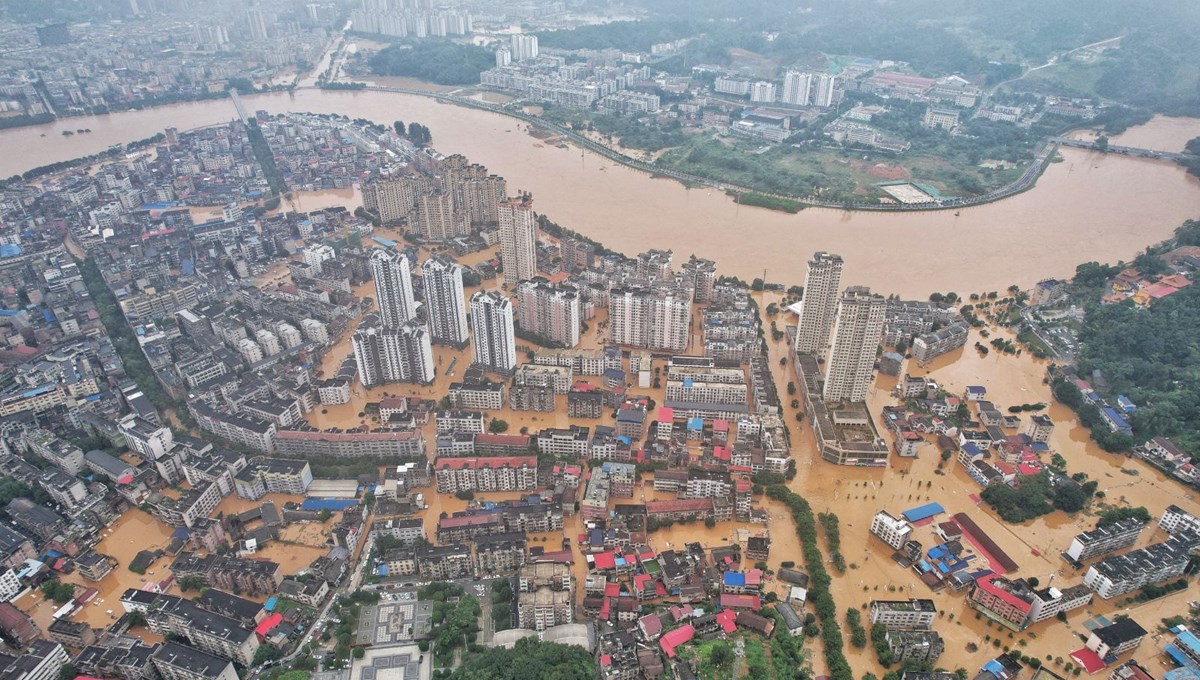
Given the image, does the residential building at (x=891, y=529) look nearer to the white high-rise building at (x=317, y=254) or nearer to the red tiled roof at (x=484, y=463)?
the red tiled roof at (x=484, y=463)

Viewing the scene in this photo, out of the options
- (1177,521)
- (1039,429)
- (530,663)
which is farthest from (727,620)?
(1039,429)

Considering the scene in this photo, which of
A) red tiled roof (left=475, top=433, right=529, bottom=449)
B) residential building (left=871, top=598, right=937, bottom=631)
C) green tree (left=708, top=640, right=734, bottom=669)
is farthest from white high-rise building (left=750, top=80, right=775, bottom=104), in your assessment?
green tree (left=708, top=640, right=734, bottom=669)

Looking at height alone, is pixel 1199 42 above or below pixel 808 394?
above

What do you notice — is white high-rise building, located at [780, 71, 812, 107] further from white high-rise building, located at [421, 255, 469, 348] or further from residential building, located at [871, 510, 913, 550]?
residential building, located at [871, 510, 913, 550]

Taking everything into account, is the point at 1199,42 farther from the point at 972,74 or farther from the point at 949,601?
the point at 949,601

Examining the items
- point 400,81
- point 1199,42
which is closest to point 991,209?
point 1199,42

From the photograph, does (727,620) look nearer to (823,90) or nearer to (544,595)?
(544,595)
